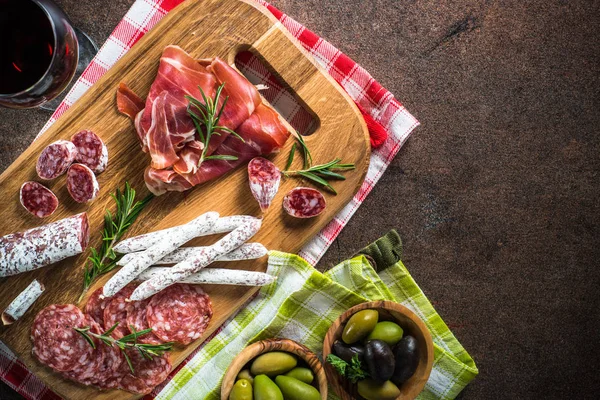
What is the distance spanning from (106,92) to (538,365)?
168cm

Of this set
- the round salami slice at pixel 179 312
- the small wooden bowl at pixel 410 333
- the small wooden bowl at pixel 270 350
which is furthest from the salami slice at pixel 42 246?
the small wooden bowl at pixel 410 333

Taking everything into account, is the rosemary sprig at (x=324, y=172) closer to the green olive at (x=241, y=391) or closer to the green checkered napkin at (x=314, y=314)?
the green checkered napkin at (x=314, y=314)

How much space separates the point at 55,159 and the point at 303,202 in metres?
0.76

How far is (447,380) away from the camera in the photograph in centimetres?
171

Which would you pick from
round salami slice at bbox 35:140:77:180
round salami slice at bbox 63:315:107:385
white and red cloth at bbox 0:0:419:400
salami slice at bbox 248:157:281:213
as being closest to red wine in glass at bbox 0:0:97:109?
round salami slice at bbox 35:140:77:180

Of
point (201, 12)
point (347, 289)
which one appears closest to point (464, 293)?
point (347, 289)

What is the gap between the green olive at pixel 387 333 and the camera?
4.92ft

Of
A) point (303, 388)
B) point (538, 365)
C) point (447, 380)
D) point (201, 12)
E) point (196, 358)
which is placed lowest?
point (196, 358)

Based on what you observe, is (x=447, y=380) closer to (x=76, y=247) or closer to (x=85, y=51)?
(x=76, y=247)

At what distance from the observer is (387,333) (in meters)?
1.50

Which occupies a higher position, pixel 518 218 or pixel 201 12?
pixel 518 218

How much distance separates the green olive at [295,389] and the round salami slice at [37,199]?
2.84 feet

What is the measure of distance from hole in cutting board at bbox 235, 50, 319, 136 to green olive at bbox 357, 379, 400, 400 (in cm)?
79

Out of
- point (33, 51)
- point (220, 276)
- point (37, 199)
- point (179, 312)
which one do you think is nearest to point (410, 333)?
point (220, 276)
